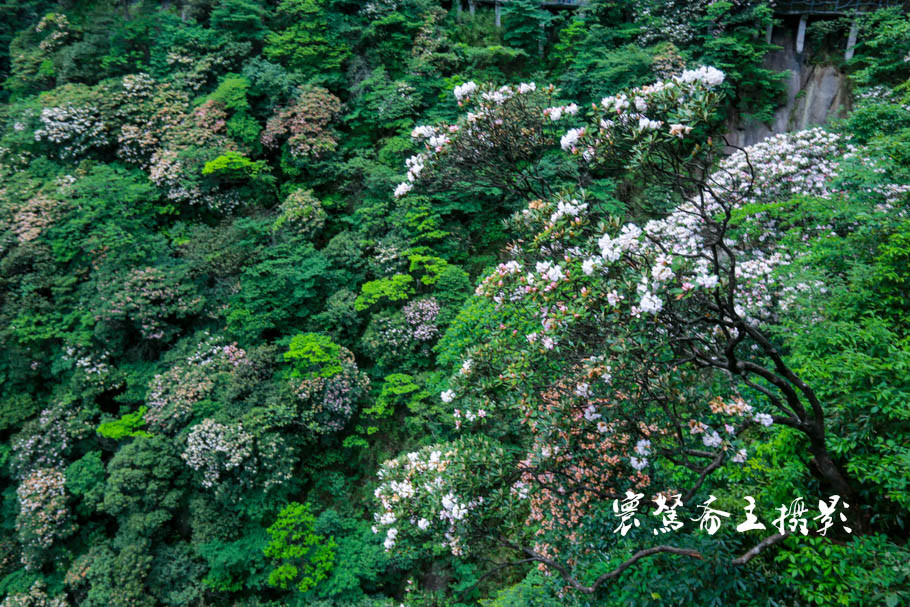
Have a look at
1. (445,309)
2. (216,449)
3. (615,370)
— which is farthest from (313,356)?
(615,370)

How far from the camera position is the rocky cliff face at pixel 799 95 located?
39.3 feet

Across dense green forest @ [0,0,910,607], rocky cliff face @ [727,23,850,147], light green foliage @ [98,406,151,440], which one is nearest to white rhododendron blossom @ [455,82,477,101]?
dense green forest @ [0,0,910,607]

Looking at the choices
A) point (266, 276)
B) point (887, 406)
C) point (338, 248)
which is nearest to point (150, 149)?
point (266, 276)

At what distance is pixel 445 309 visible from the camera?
1016 cm

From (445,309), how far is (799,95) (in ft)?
35.2

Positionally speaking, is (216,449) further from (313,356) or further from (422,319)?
(422,319)

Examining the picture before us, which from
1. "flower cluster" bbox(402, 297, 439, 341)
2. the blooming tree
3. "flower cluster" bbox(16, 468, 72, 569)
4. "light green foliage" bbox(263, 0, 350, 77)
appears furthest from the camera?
"light green foliage" bbox(263, 0, 350, 77)

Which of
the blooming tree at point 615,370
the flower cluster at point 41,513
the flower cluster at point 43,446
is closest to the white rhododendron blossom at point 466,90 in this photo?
the blooming tree at point 615,370

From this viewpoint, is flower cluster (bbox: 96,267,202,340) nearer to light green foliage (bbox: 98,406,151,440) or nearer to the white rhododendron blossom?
light green foliage (bbox: 98,406,151,440)

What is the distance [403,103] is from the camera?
12.7 metres

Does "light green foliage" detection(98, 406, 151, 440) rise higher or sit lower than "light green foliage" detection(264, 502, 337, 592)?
higher

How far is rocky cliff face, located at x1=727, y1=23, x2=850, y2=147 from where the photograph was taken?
12.0 m

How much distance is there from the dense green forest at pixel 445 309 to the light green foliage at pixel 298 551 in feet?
0.24

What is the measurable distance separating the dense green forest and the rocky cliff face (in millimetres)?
378
